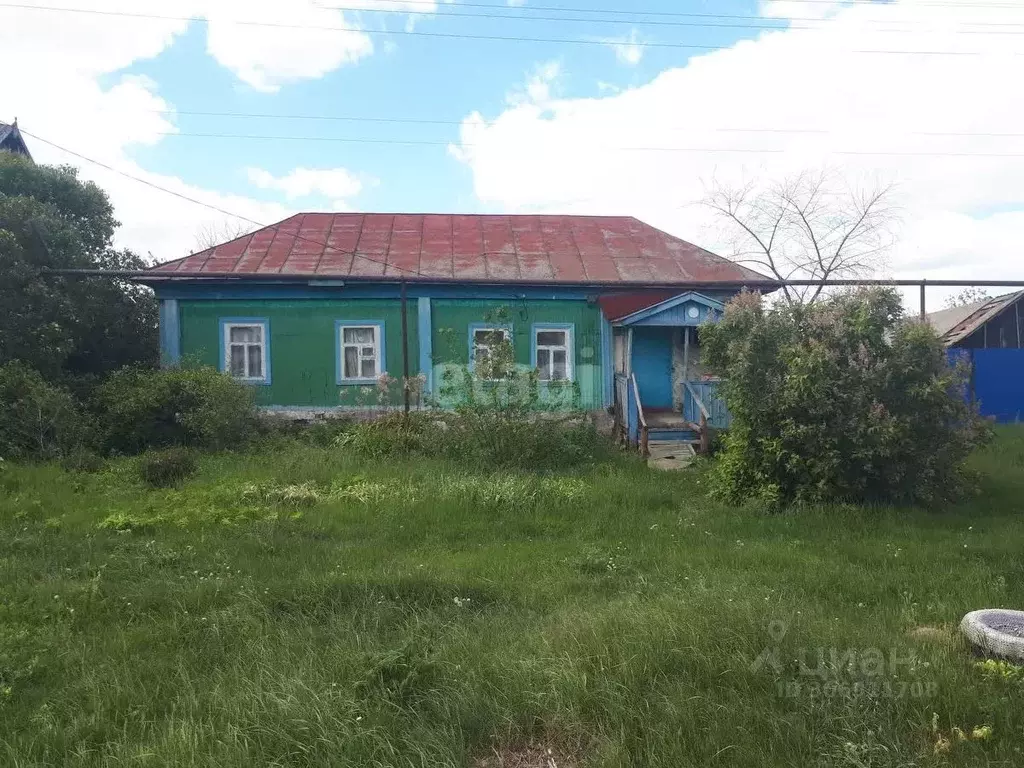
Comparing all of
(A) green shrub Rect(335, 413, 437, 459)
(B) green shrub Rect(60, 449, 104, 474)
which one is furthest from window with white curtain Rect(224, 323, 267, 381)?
(B) green shrub Rect(60, 449, 104, 474)

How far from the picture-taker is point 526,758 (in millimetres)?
2947

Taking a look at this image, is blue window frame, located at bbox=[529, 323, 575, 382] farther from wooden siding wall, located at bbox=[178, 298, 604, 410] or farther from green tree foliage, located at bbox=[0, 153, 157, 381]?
green tree foliage, located at bbox=[0, 153, 157, 381]

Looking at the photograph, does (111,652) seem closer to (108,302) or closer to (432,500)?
(432,500)

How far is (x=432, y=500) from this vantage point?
769 cm

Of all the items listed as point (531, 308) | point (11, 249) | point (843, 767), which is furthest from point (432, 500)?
point (11, 249)

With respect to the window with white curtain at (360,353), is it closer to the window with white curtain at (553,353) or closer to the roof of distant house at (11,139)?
the window with white curtain at (553,353)

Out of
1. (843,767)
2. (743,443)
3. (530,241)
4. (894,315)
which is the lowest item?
(843,767)

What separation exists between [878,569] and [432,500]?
4359 mm

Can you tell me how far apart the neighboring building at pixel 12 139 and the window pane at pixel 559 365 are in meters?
14.3

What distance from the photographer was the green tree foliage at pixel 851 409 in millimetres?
7215

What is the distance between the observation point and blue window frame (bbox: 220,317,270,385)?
1408 cm

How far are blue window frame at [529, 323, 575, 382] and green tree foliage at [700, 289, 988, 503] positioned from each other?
22.1ft

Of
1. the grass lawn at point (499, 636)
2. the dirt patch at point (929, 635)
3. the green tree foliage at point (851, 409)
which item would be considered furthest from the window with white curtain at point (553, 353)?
the dirt patch at point (929, 635)

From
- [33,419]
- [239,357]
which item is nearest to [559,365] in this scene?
[239,357]
